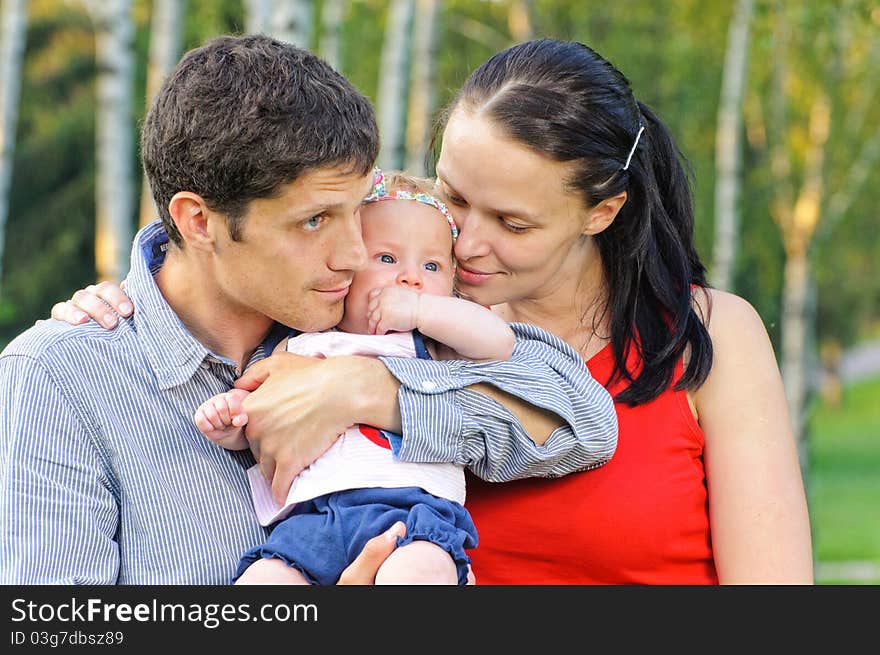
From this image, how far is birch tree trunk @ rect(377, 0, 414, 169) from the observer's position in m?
8.58

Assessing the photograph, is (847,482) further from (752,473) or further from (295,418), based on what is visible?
(295,418)

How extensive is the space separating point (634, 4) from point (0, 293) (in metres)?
9.03

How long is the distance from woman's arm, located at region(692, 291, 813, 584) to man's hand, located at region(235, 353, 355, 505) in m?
0.88

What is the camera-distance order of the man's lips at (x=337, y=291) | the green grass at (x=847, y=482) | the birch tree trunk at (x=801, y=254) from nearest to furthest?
the man's lips at (x=337, y=291) → the birch tree trunk at (x=801, y=254) → the green grass at (x=847, y=482)

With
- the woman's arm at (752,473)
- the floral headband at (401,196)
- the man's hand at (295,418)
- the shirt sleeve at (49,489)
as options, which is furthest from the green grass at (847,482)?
the shirt sleeve at (49,489)

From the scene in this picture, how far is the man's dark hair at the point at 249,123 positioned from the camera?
2.44m

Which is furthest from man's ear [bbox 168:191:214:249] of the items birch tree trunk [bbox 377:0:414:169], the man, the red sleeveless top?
birch tree trunk [bbox 377:0:414:169]

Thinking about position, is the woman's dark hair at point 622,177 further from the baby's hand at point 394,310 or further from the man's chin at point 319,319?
the man's chin at point 319,319

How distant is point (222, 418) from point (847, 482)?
23226 millimetres

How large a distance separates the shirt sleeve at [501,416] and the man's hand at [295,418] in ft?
0.43

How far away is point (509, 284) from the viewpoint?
2932mm

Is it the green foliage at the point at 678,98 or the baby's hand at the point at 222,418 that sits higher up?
the baby's hand at the point at 222,418

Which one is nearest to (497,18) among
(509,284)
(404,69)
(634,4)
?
(634,4)

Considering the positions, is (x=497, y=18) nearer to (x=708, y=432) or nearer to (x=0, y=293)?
(x=0, y=293)
